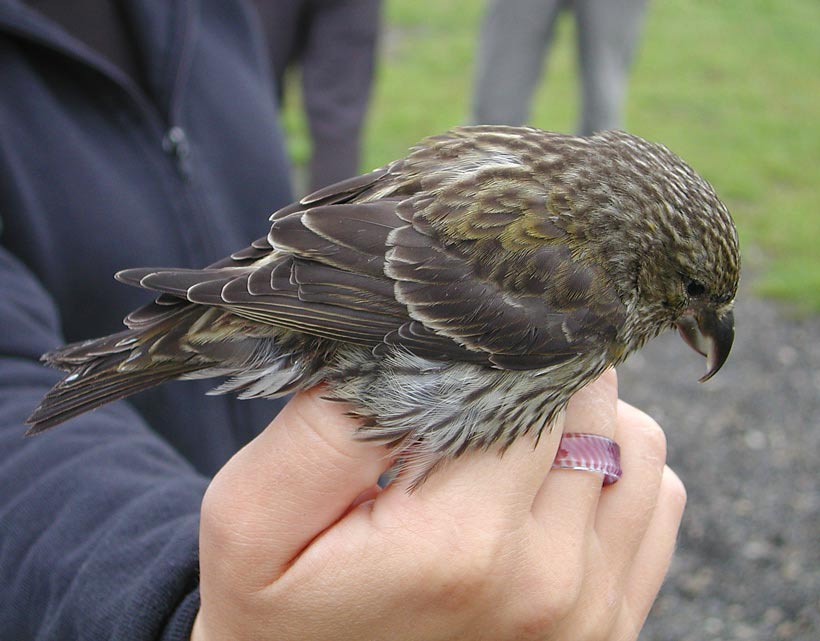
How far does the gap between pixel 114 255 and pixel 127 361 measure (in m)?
0.61

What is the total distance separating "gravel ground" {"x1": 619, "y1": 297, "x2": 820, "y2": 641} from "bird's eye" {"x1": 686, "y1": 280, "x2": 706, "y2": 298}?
3.30 m

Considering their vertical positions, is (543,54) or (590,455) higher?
(590,455)

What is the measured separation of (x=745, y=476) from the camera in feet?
20.6

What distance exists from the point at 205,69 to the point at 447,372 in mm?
1708

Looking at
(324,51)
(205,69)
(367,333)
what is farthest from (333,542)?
(324,51)

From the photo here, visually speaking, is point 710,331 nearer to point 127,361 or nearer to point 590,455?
point 590,455

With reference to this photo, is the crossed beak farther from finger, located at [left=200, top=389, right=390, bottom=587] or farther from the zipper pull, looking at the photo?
the zipper pull

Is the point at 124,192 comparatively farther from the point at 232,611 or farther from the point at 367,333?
the point at 232,611

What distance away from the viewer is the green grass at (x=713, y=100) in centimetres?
911

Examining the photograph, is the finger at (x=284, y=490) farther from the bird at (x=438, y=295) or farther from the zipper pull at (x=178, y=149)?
the zipper pull at (x=178, y=149)

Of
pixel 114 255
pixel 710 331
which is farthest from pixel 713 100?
pixel 114 255

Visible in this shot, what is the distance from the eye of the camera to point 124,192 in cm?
288

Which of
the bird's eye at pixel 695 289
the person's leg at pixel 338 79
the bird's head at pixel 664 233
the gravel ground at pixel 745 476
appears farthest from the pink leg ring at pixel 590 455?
the person's leg at pixel 338 79

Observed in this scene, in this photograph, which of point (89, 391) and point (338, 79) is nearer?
point (89, 391)
